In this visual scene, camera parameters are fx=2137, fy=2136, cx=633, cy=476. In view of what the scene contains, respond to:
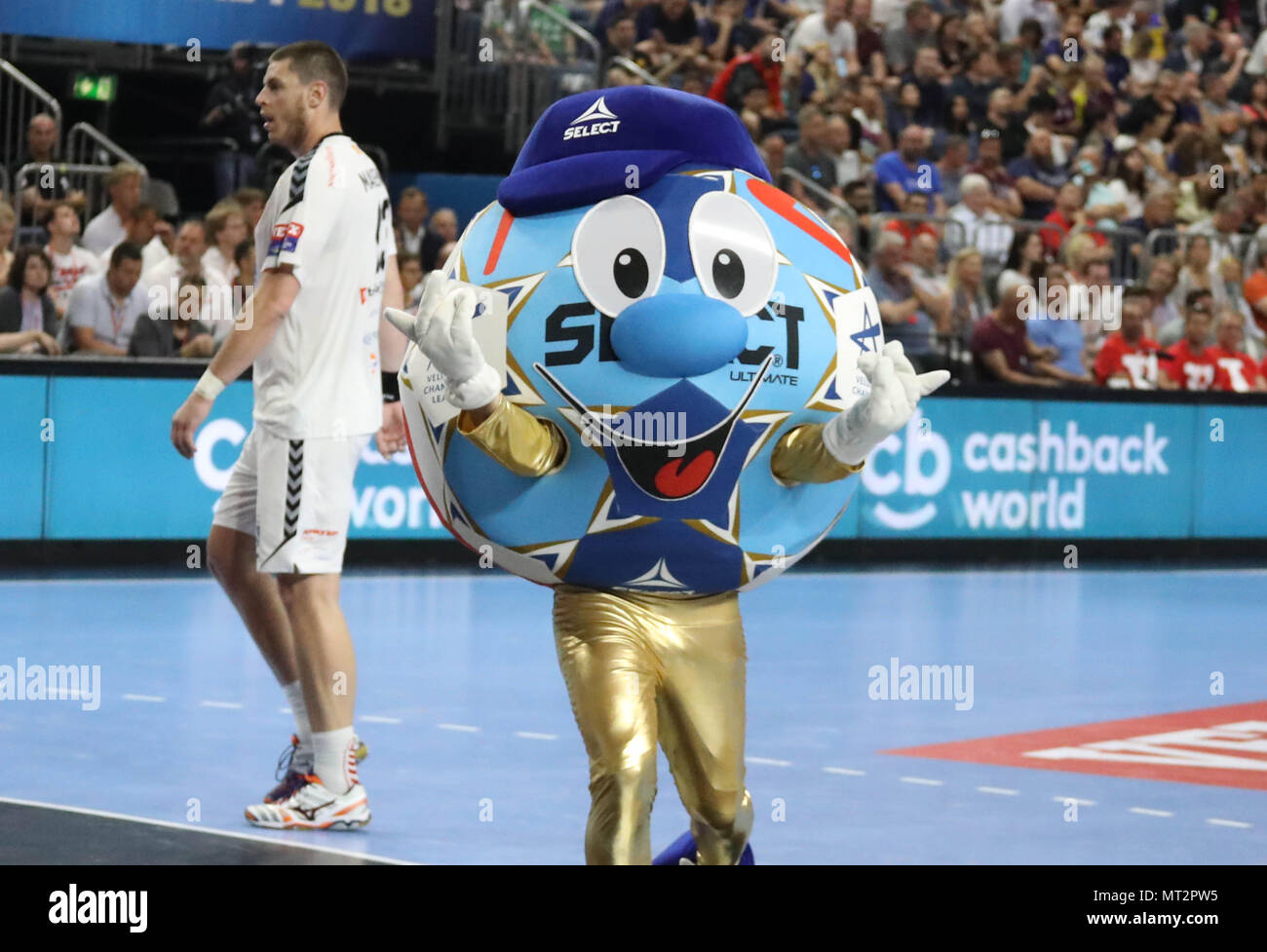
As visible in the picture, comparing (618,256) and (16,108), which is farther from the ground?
(16,108)

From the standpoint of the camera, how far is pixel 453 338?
4.34 meters

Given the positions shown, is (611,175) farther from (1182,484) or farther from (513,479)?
(1182,484)

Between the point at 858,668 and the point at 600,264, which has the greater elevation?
the point at 600,264

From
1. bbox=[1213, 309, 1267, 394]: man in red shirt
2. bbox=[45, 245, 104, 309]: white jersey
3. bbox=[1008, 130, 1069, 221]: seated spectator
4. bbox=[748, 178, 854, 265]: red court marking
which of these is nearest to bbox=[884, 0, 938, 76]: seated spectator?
bbox=[1008, 130, 1069, 221]: seated spectator

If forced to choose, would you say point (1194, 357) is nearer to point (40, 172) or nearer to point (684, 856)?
point (40, 172)

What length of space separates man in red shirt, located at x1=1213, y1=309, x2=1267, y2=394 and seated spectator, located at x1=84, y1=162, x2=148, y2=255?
8.43 m

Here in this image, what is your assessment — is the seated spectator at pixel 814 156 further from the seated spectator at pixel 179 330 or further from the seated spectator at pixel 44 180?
the seated spectator at pixel 44 180

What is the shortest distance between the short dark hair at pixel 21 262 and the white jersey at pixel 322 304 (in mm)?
6905

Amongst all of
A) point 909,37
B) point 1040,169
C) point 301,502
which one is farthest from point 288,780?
point 909,37

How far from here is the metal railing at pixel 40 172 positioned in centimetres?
1398

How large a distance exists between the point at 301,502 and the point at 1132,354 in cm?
1124

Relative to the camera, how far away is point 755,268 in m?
4.75
